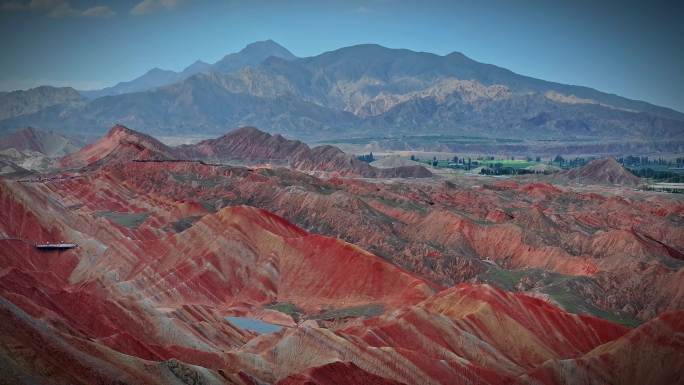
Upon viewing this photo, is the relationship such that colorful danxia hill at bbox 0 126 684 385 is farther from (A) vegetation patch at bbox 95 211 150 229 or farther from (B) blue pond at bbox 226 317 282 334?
(B) blue pond at bbox 226 317 282 334

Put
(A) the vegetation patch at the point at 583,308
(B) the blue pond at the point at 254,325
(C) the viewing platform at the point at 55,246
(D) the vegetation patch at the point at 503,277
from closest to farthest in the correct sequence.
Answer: (B) the blue pond at the point at 254,325, (A) the vegetation patch at the point at 583,308, (C) the viewing platform at the point at 55,246, (D) the vegetation patch at the point at 503,277

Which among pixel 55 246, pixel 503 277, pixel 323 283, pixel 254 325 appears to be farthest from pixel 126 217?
pixel 503 277

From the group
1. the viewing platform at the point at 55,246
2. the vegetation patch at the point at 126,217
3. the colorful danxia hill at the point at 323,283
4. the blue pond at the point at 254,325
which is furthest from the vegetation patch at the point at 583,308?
the viewing platform at the point at 55,246

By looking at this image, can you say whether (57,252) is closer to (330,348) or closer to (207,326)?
(207,326)

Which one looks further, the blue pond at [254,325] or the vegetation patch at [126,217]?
the vegetation patch at [126,217]

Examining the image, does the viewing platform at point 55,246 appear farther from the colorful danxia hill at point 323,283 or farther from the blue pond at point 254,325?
the blue pond at point 254,325

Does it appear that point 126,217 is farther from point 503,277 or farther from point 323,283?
point 503,277
